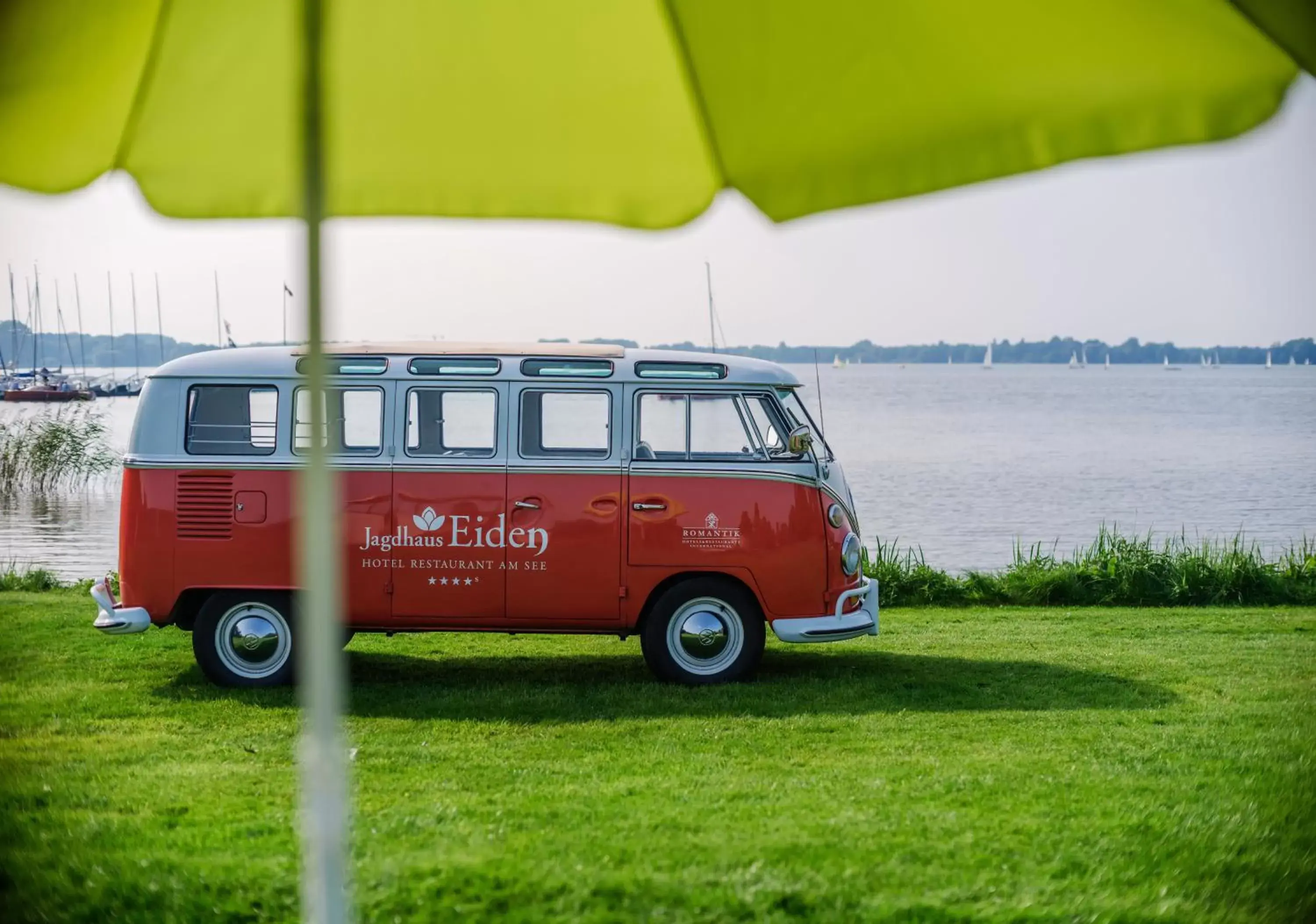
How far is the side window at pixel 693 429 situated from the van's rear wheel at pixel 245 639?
269cm

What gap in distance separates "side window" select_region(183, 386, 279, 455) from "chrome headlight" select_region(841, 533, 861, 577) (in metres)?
3.94

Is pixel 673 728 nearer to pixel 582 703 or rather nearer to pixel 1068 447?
pixel 582 703

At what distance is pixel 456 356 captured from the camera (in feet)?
29.3

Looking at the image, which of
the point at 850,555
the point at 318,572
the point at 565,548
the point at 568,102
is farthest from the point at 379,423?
the point at 318,572

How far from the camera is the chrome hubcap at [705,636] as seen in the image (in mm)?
8984

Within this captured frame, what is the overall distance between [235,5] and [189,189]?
2.02 feet

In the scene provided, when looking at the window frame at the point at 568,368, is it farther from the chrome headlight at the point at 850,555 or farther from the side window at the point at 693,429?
the chrome headlight at the point at 850,555

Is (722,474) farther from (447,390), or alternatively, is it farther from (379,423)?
(379,423)

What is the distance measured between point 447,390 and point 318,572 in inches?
236

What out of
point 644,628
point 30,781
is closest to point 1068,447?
point 644,628

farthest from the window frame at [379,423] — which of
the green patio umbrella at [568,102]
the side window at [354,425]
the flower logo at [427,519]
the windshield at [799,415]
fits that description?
the green patio umbrella at [568,102]

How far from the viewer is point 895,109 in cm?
359

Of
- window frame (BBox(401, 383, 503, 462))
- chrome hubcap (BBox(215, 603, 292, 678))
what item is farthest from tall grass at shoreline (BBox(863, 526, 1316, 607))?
chrome hubcap (BBox(215, 603, 292, 678))

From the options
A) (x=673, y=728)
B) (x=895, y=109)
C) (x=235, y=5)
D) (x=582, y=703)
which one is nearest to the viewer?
(x=895, y=109)
